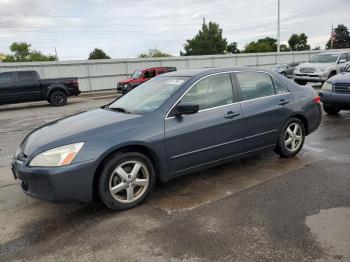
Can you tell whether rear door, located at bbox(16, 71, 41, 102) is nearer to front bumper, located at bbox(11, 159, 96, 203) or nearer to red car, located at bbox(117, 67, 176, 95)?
red car, located at bbox(117, 67, 176, 95)

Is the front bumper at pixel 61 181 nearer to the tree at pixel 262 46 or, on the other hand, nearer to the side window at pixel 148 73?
A: the side window at pixel 148 73

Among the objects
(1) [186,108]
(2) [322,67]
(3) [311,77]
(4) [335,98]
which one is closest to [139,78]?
(3) [311,77]

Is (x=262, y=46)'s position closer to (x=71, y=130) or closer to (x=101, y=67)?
(x=101, y=67)

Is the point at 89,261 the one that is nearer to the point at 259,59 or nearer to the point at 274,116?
the point at 274,116

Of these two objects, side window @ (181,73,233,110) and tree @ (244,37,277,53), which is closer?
side window @ (181,73,233,110)

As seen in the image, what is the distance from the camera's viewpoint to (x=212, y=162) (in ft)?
15.2

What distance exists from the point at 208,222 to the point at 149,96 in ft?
6.44

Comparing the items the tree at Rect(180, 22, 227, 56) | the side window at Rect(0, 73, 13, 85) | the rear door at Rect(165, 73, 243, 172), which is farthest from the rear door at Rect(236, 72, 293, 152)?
the tree at Rect(180, 22, 227, 56)

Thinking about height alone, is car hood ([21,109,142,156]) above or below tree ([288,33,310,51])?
below

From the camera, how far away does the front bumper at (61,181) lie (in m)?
3.56

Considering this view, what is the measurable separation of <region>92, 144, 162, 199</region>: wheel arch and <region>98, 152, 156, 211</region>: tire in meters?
0.05

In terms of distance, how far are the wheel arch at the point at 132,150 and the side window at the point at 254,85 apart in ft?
5.30

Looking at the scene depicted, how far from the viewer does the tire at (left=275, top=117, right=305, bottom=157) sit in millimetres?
5500

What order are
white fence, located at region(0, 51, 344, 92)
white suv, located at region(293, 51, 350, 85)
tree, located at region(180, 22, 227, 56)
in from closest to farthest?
white suv, located at region(293, 51, 350, 85) → white fence, located at region(0, 51, 344, 92) → tree, located at region(180, 22, 227, 56)
